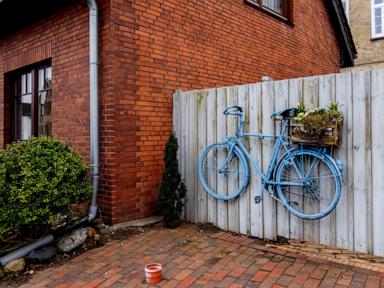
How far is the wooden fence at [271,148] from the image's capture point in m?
3.38

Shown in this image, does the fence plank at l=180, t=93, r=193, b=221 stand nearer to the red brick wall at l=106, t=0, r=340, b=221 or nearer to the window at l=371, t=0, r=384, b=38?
the red brick wall at l=106, t=0, r=340, b=221

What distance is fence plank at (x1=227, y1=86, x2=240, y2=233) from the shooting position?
14.3 feet

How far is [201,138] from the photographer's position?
473cm

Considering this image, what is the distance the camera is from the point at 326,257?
3.49 m

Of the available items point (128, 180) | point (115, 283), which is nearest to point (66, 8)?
point (128, 180)

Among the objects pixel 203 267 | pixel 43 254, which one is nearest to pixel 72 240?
pixel 43 254

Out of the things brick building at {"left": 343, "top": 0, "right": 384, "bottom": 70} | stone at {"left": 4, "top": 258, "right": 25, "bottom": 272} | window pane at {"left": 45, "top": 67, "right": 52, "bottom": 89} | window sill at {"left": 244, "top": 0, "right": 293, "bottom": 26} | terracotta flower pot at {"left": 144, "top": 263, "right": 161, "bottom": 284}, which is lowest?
stone at {"left": 4, "top": 258, "right": 25, "bottom": 272}

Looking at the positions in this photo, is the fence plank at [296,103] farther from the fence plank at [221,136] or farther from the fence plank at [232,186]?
the fence plank at [221,136]

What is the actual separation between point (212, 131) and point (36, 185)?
7.02ft

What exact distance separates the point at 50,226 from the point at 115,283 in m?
1.39

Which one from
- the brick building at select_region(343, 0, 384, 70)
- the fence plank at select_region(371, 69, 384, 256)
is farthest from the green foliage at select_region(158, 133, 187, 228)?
the brick building at select_region(343, 0, 384, 70)

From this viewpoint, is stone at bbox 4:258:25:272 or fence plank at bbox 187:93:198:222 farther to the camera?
fence plank at bbox 187:93:198:222

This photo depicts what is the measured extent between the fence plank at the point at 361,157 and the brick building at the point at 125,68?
101 inches

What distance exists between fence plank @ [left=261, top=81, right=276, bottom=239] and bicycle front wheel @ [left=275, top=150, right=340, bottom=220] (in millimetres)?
215
